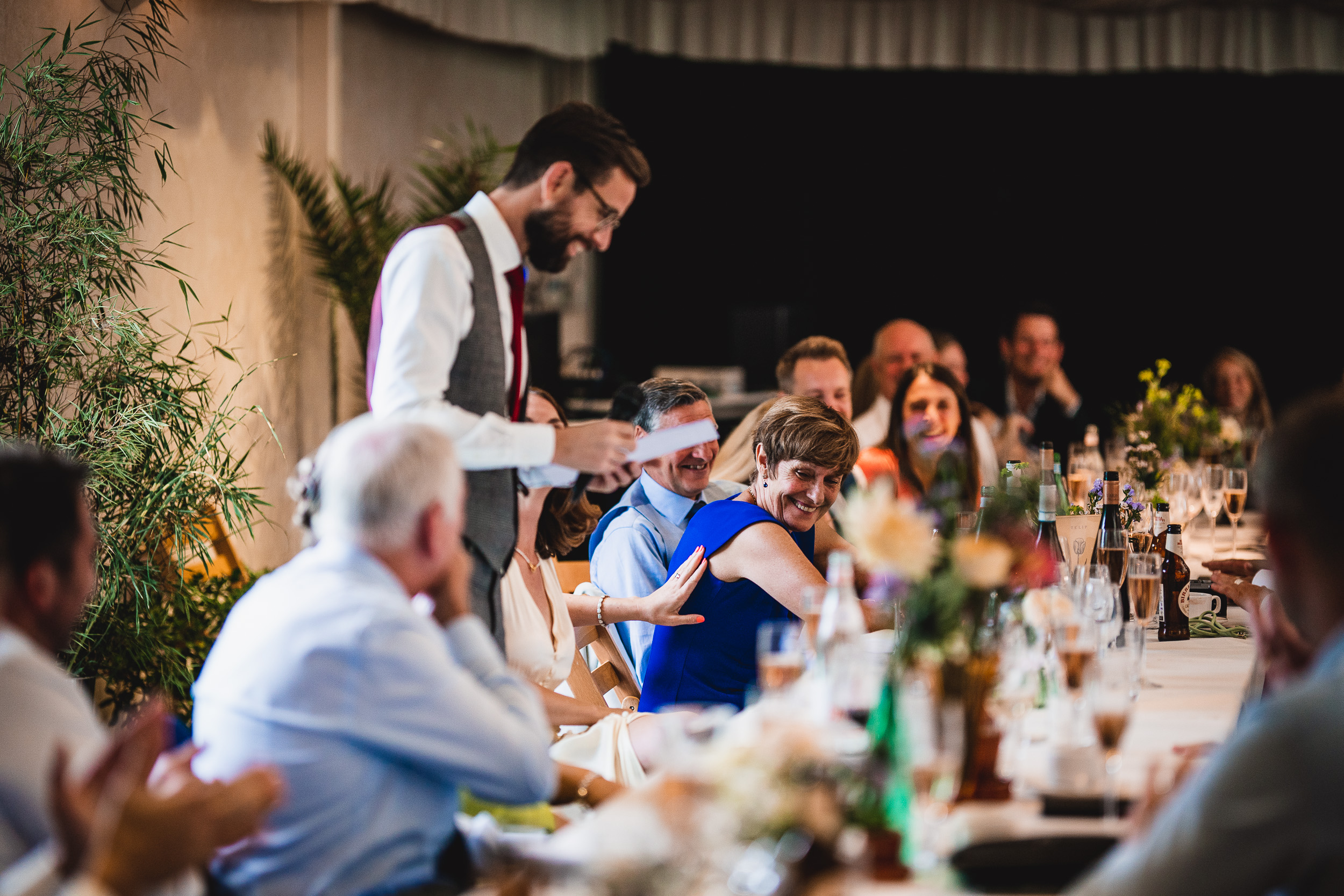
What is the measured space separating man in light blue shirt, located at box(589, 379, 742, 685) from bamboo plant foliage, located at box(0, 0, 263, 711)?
110 cm

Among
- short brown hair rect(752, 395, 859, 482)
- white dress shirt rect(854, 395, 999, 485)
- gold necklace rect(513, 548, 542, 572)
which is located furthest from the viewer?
white dress shirt rect(854, 395, 999, 485)

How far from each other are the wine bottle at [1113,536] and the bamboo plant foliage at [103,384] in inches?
87.5

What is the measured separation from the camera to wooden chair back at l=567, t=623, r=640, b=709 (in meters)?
2.86

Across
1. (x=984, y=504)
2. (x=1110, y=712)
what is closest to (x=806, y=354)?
(x=984, y=504)

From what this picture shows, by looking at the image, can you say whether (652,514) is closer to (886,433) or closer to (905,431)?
(905,431)

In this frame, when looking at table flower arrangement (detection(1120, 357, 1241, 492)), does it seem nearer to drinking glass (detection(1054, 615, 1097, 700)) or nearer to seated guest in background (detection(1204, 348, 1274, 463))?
seated guest in background (detection(1204, 348, 1274, 463))

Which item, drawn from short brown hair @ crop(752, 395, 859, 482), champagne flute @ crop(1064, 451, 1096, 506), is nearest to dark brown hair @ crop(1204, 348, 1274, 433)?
champagne flute @ crop(1064, 451, 1096, 506)

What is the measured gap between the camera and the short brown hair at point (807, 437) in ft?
9.04

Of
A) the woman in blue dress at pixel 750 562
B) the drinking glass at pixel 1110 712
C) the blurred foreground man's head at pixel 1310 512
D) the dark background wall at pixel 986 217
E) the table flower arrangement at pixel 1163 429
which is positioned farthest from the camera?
the dark background wall at pixel 986 217

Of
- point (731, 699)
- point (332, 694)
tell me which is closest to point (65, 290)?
point (731, 699)

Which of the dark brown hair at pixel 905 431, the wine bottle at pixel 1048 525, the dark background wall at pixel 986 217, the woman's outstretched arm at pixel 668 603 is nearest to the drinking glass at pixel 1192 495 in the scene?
the dark brown hair at pixel 905 431

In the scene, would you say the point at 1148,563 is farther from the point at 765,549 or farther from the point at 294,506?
the point at 294,506

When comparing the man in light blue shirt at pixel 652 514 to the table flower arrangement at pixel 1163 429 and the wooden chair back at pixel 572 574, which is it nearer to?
the wooden chair back at pixel 572 574

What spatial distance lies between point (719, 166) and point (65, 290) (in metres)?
6.24
